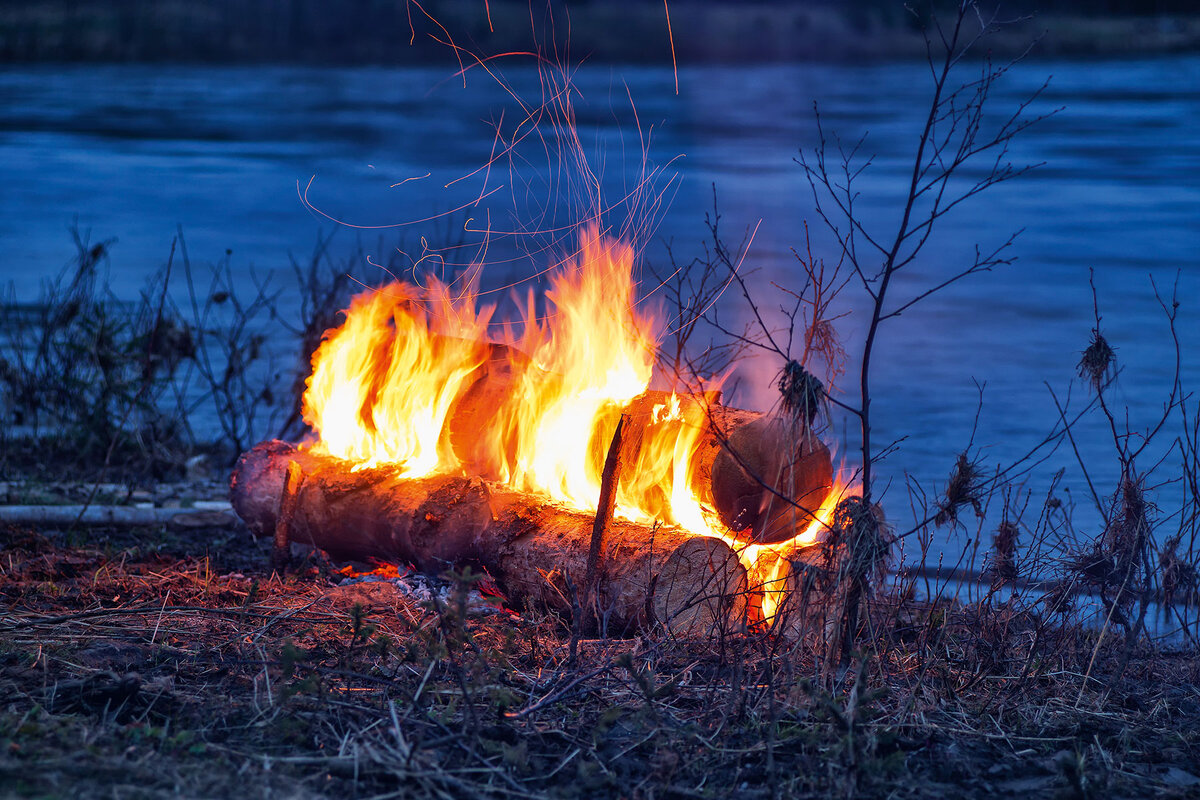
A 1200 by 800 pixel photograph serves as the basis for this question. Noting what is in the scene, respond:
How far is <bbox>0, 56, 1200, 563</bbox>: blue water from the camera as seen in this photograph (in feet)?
26.6

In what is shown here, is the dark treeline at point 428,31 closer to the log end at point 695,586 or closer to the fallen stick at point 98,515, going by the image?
the fallen stick at point 98,515

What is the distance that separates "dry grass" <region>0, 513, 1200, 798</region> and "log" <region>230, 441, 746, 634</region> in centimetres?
15

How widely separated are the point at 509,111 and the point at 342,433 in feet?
79.4

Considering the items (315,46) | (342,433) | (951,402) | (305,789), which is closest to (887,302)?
(951,402)

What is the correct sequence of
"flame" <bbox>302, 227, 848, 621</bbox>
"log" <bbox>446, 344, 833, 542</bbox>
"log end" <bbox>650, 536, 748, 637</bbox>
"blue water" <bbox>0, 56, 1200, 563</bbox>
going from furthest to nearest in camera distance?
"blue water" <bbox>0, 56, 1200, 563</bbox> → "flame" <bbox>302, 227, 848, 621</bbox> → "log" <bbox>446, 344, 833, 542</bbox> → "log end" <bbox>650, 536, 748, 637</bbox>

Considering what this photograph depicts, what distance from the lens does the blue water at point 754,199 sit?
812cm

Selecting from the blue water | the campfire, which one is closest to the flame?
the campfire

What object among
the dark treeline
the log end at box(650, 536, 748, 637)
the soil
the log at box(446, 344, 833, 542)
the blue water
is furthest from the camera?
the dark treeline

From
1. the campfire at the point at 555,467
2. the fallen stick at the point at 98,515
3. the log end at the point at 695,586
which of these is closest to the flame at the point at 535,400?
the campfire at the point at 555,467

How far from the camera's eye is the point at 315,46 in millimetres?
45281

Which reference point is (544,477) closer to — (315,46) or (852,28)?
(315,46)

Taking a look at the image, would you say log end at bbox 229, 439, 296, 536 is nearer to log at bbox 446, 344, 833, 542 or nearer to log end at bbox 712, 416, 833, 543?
log at bbox 446, 344, 833, 542

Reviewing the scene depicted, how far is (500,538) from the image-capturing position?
412 cm

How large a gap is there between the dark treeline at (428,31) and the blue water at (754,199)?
932 cm
